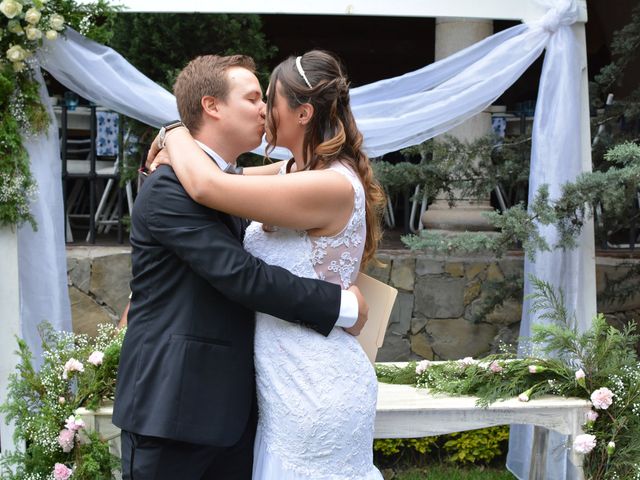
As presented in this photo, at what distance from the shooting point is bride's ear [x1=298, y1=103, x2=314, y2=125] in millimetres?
2299

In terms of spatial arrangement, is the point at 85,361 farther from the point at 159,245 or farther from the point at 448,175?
the point at 448,175

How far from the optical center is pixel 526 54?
4.17m

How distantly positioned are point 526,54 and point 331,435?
2.54 m

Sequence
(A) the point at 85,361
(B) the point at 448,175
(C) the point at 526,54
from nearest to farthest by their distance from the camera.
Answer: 1. (A) the point at 85,361
2. (C) the point at 526,54
3. (B) the point at 448,175

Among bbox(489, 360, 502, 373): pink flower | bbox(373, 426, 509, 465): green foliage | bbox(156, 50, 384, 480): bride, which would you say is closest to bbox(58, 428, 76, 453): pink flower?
bbox(156, 50, 384, 480): bride

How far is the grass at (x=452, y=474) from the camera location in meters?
4.70

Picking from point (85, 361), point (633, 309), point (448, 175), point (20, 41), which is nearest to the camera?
point (85, 361)

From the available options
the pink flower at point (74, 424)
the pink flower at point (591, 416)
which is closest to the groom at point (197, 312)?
the pink flower at point (74, 424)

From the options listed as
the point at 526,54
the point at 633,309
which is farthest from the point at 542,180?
the point at 633,309

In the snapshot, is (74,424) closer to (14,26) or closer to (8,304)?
(8,304)

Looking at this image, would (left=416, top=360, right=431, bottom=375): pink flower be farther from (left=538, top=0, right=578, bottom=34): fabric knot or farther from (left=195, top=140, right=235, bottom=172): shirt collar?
(left=538, top=0, right=578, bottom=34): fabric knot

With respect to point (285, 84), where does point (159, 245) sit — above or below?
below

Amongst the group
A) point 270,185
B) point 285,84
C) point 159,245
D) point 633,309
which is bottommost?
point 633,309

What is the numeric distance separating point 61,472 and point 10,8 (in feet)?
6.19
